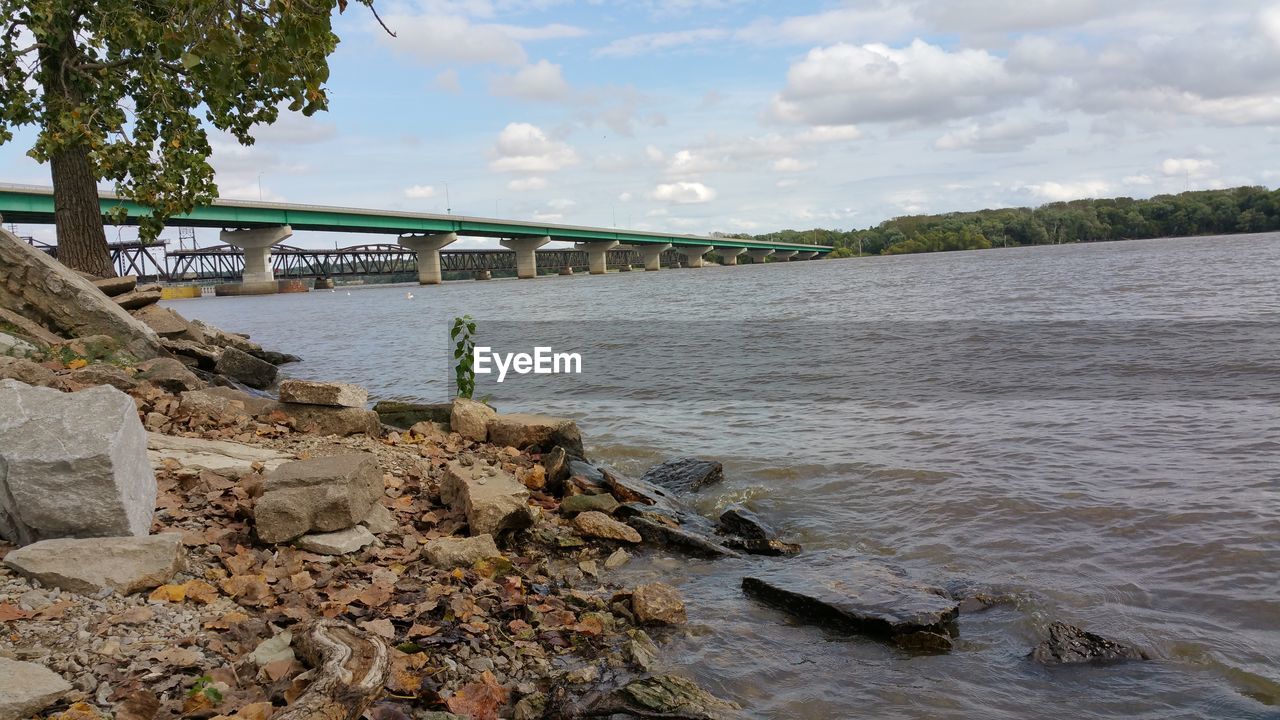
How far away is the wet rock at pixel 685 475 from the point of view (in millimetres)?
10383

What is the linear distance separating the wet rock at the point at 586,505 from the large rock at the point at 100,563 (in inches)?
156

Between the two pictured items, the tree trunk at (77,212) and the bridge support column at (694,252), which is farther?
the bridge support column at (694,252)

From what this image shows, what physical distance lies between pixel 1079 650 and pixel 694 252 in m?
166

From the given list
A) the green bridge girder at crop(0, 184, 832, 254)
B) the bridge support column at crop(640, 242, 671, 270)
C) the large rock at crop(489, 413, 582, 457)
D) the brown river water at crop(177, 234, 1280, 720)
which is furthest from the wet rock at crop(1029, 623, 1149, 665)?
the bridge support column at crop(640, 242, 671, 270)

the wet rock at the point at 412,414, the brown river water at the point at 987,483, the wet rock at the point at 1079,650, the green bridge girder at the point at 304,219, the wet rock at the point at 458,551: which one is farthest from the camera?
the green bridge girder at the point at 304,219

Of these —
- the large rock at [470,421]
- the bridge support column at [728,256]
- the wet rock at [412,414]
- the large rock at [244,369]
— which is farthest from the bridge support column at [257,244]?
the bridge support column at [728,256]

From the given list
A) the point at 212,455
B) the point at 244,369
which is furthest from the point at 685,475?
the point at 244,369

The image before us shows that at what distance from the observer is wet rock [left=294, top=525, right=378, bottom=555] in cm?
619

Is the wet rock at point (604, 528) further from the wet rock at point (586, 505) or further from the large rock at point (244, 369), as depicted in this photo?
the large rock at point (244, 369)

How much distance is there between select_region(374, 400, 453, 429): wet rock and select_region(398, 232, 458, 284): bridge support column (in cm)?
9633

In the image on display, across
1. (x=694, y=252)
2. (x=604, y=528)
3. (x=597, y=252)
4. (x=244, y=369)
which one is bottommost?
(x=604, y=528)

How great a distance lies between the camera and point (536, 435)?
10.9 metres

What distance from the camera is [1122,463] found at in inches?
402

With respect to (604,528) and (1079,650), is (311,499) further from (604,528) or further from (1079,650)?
(1079,650)
